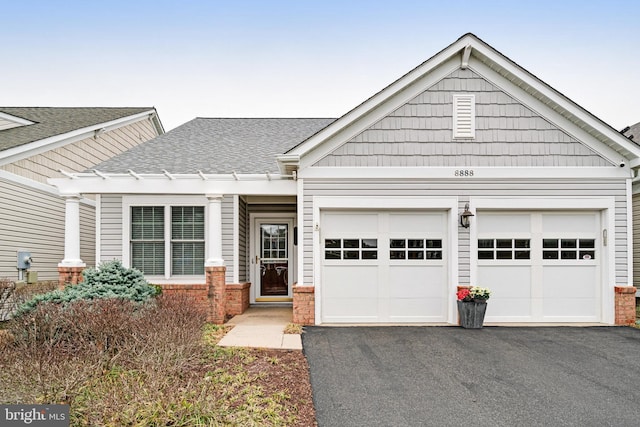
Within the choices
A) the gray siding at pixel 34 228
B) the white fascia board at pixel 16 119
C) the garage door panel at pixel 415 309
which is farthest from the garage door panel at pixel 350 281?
the white fascia board at pixel 16 119

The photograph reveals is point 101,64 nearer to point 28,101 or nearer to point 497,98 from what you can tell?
point 28,101

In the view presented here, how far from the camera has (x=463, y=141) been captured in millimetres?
9453

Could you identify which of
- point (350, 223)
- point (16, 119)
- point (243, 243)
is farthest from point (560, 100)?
point (16, 119)

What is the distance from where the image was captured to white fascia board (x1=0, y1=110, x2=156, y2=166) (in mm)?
10727

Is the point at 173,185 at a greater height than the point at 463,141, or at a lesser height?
lesser

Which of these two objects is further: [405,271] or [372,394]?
[405,271]

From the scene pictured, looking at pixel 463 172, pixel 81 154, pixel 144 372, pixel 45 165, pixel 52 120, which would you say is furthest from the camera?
pixel 52 120

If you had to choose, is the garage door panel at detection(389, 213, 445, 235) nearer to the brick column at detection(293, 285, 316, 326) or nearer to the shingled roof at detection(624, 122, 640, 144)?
the brick column at detection(293, 285, 316, 326)

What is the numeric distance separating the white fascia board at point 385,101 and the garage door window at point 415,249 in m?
2.37

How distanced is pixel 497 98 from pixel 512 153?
1.15 m

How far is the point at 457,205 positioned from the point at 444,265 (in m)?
1.24

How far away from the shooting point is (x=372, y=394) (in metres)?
5.18

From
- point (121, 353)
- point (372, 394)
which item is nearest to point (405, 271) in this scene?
point (372, 394)

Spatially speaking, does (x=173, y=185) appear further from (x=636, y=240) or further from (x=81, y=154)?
(x=636, y=240)
